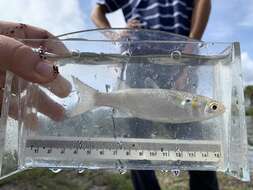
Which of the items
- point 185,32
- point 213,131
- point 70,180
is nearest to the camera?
point 213,131

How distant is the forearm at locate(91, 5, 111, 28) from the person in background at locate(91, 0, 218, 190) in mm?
116

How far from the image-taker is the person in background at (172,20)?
1.71m

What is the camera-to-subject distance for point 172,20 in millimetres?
1752

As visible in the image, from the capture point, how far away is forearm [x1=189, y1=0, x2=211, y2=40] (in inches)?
67.4

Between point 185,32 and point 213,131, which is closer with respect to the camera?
point 213,131

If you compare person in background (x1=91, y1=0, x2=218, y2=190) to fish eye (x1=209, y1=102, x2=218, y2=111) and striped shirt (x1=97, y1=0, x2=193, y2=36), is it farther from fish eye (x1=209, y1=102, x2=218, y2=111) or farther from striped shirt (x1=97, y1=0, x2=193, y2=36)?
fish eye (x1=209, y1=102, x2=218, y2=111)

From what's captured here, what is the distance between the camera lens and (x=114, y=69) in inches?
31.9

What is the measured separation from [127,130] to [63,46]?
0.19 metres

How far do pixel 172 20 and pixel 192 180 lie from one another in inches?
23.3

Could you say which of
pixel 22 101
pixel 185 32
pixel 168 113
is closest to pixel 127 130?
pixel 168 113

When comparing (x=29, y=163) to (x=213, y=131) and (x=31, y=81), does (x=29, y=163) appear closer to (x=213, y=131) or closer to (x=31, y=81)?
(x=31, y=81)

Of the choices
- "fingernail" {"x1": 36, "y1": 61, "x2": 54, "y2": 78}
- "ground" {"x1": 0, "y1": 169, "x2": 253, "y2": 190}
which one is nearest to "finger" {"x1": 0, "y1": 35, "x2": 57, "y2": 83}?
"fingernail" {"x1": 36, "y1": 61, "x2": 54, "y2": 78}

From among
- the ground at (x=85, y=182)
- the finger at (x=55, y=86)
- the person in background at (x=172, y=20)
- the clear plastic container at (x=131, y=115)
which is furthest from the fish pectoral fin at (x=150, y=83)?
the ground at (x=85, y=182)

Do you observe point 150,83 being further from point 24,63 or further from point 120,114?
point 24,63
